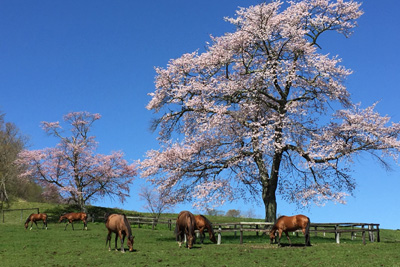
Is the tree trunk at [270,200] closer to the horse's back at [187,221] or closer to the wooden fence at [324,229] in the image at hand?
the wooden fence at [324,229]

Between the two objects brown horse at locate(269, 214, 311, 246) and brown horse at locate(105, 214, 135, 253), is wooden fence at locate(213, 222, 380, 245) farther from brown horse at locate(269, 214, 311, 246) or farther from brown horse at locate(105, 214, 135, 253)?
brown horse at locate(105, 214, 135, 253)

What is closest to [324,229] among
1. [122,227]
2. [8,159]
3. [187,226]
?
[187,226]

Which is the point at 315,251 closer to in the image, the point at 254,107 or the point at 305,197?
the point at 305,197

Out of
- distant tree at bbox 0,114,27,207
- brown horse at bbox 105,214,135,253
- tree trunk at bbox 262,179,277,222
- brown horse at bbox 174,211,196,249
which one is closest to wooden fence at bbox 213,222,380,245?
tree trunk at bbox 262,179,277,222

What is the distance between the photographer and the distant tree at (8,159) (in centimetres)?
5709

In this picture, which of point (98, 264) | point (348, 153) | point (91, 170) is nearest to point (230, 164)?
point (348, 153)

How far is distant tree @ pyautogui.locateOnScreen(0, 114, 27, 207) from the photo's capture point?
187 ft

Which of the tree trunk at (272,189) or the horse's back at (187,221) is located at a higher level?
the tree trunk at (272,189)

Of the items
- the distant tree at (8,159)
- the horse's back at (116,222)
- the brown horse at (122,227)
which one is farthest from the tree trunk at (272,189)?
the distant tree at (8,159)

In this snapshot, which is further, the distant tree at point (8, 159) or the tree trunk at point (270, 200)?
the distant tree at point (8, 159)

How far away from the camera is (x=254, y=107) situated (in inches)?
1052

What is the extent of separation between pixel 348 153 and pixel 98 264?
56.6ft

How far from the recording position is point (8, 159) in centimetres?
6038

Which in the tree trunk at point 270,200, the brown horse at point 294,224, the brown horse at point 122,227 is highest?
the tree trunk at point 270,200
